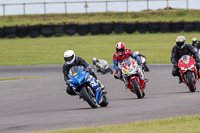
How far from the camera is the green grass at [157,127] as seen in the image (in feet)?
22.5

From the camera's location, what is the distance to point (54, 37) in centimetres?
4344

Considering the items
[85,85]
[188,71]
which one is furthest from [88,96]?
[188,71]

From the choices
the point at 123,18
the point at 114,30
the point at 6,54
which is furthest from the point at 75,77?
the point at 123,18

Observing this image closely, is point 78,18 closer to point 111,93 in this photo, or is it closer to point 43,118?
point 111,93

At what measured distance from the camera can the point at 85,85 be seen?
34.0ft

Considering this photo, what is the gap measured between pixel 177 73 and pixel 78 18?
38.0 metres

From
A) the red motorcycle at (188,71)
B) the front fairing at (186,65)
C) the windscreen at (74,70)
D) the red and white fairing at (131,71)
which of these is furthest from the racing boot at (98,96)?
the front fairing at (186,65)

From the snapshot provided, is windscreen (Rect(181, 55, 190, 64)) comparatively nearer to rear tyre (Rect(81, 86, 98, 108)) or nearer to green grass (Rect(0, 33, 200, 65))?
rear tyre (Rect(81, 86, 98, 108))

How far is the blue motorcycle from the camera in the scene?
10.2 m

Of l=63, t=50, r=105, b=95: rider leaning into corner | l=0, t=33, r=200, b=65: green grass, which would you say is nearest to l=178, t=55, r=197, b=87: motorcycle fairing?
l=63, t=50, r=105, b=95: rider leaning into corner

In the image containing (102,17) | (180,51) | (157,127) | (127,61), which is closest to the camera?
(157,127)

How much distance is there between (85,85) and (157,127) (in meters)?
3.42

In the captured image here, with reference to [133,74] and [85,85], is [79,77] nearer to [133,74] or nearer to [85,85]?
[85,85]

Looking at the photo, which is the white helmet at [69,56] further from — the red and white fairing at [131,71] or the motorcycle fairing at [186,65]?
the motorcycle fairing at [186,65]
